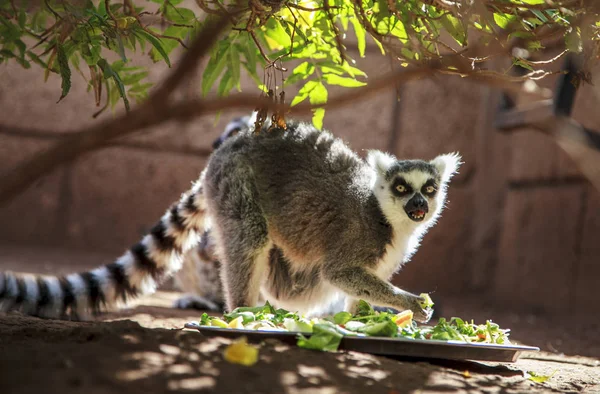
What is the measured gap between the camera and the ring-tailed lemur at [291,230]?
3.97 meters

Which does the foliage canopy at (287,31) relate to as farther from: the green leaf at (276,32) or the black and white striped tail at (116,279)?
the black and white striped tail at (116,279)

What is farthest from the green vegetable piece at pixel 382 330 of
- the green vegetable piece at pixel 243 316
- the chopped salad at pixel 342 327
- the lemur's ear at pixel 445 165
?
the lemur's ear at pixel 445 165

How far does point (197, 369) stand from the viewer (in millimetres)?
2125

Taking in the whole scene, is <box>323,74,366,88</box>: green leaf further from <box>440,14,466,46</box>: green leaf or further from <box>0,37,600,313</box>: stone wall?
<box>0,37,600,313</box>: stone wall

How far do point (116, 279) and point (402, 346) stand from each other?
207 centimetres

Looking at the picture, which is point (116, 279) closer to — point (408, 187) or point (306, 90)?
point (306, 90)

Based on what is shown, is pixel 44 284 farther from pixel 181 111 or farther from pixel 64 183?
pixel 64 183

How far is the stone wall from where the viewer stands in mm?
7871

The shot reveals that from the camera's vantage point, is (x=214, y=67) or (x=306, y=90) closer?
(x=214, y=67)

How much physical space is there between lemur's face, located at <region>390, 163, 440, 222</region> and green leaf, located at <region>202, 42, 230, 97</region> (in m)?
1.32

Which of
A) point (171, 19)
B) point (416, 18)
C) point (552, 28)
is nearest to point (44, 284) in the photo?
point (171, 19)

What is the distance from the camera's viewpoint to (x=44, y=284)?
12.8 feet

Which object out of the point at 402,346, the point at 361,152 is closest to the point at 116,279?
the point at 402,346

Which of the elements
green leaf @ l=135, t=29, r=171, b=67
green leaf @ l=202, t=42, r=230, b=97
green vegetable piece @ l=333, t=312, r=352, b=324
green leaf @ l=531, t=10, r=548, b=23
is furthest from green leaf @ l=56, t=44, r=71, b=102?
green leaf @ l=531, t=10, r=548, b=23
